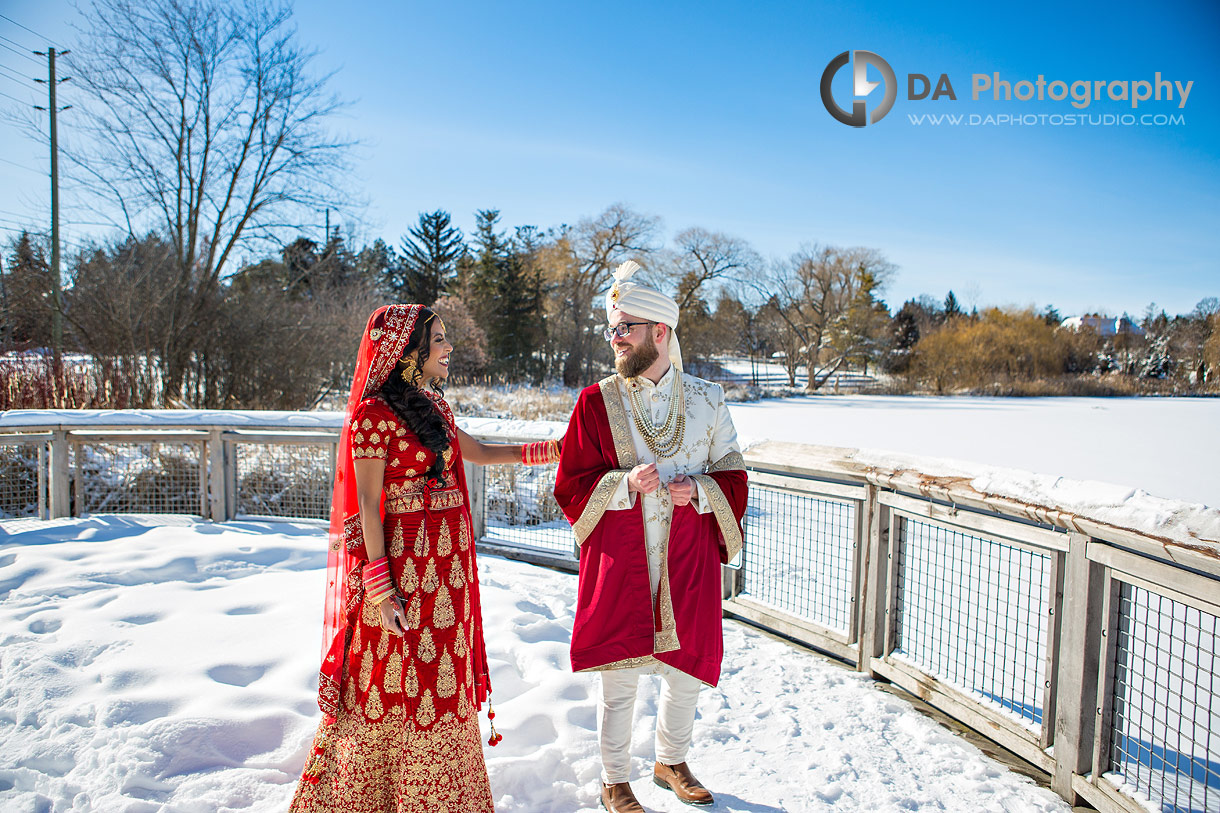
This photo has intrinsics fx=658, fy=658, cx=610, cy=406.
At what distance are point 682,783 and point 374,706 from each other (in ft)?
3.43

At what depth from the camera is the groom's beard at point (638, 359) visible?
2.17m

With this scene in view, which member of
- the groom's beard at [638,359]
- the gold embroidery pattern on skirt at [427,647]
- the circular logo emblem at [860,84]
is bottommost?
the gold embroidery pattern on skirt at [427,647]

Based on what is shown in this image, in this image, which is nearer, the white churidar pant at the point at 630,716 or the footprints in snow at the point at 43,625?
the white churidar pant at the point at 630,716

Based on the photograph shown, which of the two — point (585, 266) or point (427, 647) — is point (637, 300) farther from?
point (585, 266)

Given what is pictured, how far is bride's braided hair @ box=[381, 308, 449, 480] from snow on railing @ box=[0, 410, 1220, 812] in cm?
196

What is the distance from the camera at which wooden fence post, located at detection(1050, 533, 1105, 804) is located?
6.82 ft

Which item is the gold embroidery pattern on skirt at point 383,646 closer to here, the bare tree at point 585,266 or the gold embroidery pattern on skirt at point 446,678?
the gold embroidery pattern on skirt at point 446,678

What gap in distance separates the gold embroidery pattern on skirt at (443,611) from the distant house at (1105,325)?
48148 mm

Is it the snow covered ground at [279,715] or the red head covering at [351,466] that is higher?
the red head covering at [351,466]

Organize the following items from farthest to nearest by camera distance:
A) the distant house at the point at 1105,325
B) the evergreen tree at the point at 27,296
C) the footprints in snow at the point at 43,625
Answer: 1. the distant house at the point at 1105,325
2. the evergreen tree at the point at 27,296
3. the footprints in snow at the point at 43,625

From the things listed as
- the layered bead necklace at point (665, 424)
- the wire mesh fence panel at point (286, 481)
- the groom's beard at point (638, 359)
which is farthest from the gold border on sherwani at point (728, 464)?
the wire mesh fence panel at point (286, 481)

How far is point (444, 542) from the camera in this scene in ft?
6.35

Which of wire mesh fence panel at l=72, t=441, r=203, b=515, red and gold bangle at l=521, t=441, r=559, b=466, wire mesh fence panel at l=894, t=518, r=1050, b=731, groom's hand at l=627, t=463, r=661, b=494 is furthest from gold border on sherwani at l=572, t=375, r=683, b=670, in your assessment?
wire mesh fence panel at l=72, t=441, r=203, b=515

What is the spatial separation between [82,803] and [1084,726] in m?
3.06
